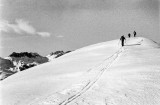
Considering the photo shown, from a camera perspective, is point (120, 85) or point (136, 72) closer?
point (120, 85)

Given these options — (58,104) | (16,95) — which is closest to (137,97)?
(58,104)

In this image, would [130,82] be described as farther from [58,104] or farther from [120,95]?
[58,104]

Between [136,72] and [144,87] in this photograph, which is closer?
[144,87]

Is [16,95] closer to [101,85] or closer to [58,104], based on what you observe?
[58,104]

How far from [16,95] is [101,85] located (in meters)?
3.64

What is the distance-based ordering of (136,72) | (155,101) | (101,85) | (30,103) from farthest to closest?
(136,72), (101,85), (30,103), (155,101)

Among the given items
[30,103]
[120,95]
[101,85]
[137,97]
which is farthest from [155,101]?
[30,103]

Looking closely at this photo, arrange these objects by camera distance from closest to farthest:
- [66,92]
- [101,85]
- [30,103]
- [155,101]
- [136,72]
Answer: [155,101]
[30,103]
[66,92]
[101,85]
[136,72]

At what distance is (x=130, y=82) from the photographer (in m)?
10.1

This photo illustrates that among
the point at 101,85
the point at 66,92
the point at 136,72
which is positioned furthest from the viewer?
the point at 136,72

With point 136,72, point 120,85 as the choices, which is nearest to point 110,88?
point 120,85

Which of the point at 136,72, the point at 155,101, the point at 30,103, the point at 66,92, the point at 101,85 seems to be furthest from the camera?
the point at 136,72

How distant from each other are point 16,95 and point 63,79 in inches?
124

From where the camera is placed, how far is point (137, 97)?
8031 millimetres
